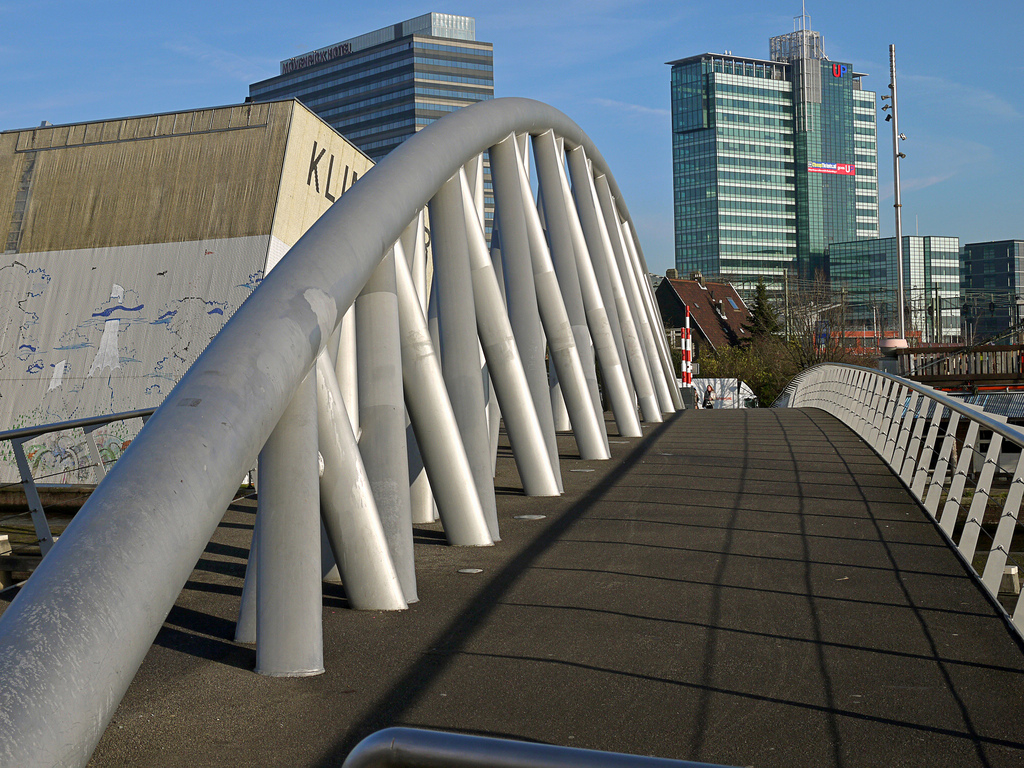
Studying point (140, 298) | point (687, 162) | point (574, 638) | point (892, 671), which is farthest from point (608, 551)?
point (687, 162)

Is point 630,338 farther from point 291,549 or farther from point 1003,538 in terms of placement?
point 291,549

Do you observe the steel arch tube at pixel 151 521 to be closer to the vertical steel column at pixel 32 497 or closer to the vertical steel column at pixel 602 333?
the vertical steel column at pixel 32 497

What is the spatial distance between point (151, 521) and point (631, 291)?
20.8 metres

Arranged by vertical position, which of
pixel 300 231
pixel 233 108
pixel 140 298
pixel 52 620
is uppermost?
pixel 233 108

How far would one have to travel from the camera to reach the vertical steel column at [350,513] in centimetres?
529

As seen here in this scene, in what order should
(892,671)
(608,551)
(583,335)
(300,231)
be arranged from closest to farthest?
(892,671) → (608,551) → (583,335) → (300,231)

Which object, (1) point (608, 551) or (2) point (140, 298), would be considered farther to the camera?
(2) point (140, 298)

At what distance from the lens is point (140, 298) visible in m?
22.8

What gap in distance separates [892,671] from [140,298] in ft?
69.6

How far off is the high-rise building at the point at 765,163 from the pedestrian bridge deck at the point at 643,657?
150252mm

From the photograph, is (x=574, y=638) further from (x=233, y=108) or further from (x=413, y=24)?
(x=413, y=24)

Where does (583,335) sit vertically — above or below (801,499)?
above

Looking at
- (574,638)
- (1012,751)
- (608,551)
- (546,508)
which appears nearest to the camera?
(1012,751)

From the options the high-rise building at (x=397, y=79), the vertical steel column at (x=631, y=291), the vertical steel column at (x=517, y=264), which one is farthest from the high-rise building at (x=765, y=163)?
the vertical steel column at (x=517, y=264)
